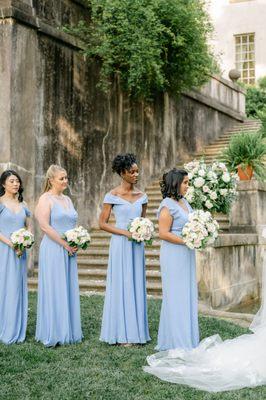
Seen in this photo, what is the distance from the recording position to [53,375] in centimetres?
507

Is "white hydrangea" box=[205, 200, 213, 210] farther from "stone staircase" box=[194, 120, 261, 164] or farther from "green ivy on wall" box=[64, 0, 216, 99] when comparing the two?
"stone staircase" box=[194, 120, 261, 164]

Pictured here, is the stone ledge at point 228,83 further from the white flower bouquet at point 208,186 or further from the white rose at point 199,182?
the white rose at point 199,182

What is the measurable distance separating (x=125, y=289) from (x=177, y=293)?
2.20 ft

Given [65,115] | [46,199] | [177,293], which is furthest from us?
[65,115]

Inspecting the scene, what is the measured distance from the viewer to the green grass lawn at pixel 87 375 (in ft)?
14.9

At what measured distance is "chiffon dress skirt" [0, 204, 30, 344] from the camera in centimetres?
649

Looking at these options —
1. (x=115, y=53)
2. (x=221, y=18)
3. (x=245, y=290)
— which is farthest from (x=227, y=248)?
(x=221, y=18)

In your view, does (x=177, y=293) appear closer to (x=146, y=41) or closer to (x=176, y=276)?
(x=176, y=276)

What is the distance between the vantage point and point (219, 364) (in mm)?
5113

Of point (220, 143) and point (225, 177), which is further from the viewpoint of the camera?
point (220, 143)

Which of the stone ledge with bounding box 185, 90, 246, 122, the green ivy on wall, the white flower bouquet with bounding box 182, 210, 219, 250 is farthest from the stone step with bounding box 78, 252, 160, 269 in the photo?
the stone ledge with bounding box 185, 90, 246, 122

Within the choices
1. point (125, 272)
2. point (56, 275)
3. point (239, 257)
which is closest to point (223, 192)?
point (239, 257)

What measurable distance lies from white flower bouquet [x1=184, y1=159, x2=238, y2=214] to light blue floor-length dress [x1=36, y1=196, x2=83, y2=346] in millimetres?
2588

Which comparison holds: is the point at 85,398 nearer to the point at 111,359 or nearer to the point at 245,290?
the point at 111,359
